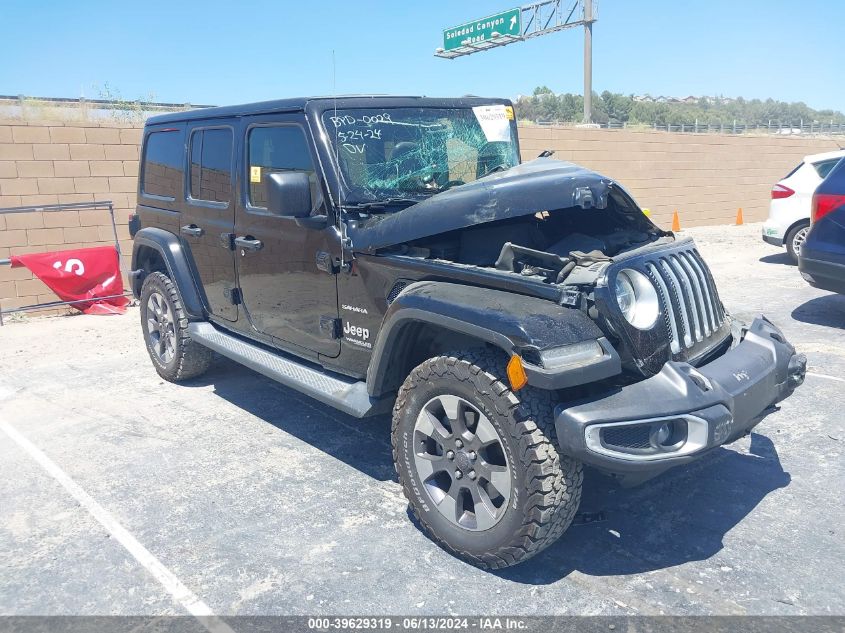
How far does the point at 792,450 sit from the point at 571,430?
2.23 m

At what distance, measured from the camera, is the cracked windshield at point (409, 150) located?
12.8 feet

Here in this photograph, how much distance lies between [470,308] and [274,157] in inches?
77.9

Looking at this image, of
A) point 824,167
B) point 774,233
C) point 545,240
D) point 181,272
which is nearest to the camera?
point 545,240

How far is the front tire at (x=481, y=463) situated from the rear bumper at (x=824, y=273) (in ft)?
14.8

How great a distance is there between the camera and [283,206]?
3.64 metres

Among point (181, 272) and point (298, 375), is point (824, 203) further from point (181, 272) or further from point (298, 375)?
point (181, 272)

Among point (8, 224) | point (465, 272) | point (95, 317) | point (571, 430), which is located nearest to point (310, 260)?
point (465, 272)

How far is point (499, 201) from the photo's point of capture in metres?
3.24

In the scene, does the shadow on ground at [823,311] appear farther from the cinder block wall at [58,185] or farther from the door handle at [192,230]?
the cinder block wall at [58,185]

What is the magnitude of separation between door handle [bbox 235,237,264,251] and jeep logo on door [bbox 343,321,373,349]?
0.91 meters

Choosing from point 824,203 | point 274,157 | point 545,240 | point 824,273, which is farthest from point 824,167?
point 274,157

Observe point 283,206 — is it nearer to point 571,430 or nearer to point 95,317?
point 571,430

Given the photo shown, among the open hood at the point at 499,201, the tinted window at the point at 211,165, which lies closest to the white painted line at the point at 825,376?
the open hood at the point at 499,201

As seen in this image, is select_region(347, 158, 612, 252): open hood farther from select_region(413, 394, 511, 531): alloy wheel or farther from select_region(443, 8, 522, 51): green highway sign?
select_region(443, 8, 522, 51): green highway sign
